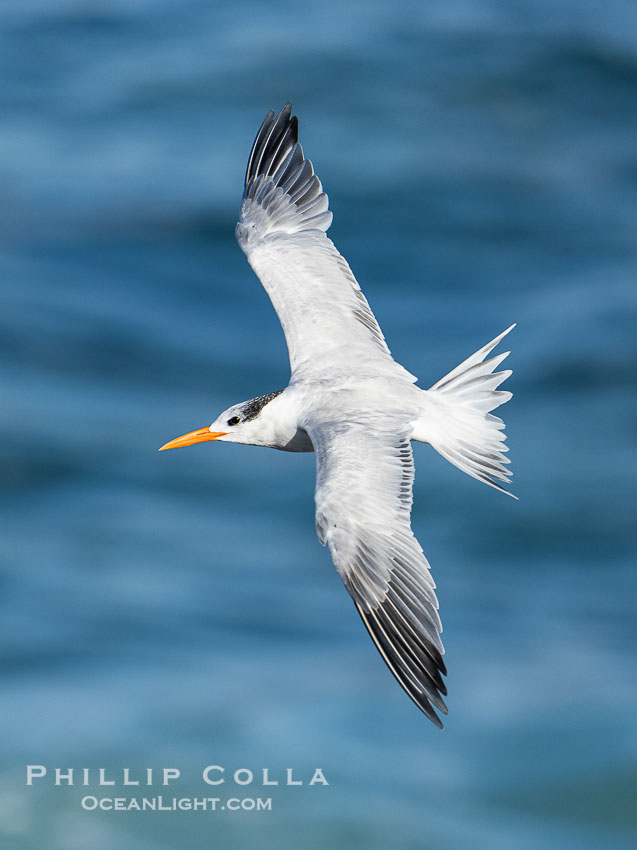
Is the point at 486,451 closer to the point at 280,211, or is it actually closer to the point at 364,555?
the point at 364,555

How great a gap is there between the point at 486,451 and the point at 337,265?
2124 millimetres

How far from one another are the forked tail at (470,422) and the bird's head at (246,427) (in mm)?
1026

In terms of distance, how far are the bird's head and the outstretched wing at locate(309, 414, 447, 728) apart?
3.10 feet

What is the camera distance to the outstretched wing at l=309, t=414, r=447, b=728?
20.6 feet

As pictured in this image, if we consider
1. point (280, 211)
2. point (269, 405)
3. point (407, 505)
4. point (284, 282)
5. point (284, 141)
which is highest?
point (284, 141)

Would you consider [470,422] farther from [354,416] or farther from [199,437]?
[199,437]

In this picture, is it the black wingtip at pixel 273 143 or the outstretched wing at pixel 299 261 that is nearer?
the outstretched wing at pixel 299 261

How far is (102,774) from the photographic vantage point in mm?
10531

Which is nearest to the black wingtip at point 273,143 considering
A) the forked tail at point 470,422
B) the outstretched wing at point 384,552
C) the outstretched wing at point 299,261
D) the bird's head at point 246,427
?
the outstretched wing at point 299,261

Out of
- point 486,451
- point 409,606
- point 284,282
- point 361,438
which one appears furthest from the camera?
point 284,282

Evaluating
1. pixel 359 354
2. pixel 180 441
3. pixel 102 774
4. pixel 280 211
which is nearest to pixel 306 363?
pixel 359 354

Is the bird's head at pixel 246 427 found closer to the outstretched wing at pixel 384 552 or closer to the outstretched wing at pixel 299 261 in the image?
the outstretched wing at pixel 299 261

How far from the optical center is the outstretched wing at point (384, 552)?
20.6ft

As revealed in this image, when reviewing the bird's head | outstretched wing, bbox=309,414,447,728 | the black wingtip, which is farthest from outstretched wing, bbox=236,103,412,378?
outstretched wing, bbox=309,414,447,728
